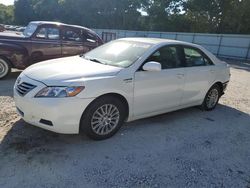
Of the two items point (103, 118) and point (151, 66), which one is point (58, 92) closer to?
point (103, 118)

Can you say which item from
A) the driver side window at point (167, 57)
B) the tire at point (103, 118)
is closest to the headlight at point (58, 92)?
the tire at point (103, 118)

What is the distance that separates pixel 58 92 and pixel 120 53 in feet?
4.84

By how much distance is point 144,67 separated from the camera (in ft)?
12.6

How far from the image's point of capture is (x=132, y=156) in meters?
3.39

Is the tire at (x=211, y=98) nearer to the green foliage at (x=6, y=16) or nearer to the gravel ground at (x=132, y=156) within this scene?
the gravel ground at (x=132, y=156)

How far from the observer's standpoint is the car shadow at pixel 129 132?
3391mm

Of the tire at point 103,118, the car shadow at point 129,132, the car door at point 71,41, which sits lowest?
the car shadow at point 129,132

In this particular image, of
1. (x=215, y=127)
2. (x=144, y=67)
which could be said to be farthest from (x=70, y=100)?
(x=215, y=127)

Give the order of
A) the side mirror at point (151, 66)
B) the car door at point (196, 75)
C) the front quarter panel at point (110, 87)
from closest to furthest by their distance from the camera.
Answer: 1. the front quarter panel at point (110, 87)
2. the side mirror at point (151, 66)
3. the car door at point (196, 75)

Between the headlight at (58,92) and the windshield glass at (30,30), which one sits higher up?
the windshield glass at (30,30)

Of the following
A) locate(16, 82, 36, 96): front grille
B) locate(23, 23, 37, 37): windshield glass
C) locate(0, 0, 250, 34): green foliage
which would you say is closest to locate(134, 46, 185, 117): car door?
locate(16, 82, 36, 96): front grille

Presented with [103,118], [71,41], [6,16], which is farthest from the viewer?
[6,16]

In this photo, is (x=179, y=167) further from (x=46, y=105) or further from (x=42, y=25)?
(x=42, y=25)

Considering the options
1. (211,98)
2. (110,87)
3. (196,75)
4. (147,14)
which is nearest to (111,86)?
(110,87)
